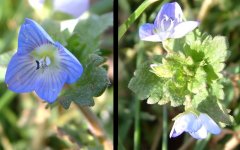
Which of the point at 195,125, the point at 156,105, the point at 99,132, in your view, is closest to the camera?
the point at 195,125

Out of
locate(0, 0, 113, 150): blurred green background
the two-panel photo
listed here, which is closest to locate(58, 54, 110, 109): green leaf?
the two-panel photo

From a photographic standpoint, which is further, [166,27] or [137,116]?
[137,116]

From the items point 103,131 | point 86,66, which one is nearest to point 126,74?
point 103,131

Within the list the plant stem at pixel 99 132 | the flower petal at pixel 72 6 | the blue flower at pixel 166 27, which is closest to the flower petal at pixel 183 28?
the blue flower at pixel 166 27

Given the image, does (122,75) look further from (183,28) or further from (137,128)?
(183,28)

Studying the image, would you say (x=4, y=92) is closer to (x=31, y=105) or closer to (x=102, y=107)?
(x=31, y=105)

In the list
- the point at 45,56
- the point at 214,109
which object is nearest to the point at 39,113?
the point at 45,56

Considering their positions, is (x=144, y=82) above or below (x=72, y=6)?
below
